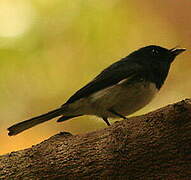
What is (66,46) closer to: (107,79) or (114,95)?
(107,79)

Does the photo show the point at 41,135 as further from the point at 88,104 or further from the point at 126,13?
the point at 126,13

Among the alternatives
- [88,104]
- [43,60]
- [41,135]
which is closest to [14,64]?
[43,60]

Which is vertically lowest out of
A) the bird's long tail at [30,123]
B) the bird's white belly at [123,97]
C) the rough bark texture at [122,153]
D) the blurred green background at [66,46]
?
the rough bark texture at [122,153]

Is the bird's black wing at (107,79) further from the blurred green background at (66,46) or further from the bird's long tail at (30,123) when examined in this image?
the blurred green background at (66,46)

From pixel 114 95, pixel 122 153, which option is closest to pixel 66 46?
pixel 114 95

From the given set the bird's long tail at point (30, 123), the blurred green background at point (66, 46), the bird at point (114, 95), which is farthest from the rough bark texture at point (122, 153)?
the blurred green background at point (66, 46)

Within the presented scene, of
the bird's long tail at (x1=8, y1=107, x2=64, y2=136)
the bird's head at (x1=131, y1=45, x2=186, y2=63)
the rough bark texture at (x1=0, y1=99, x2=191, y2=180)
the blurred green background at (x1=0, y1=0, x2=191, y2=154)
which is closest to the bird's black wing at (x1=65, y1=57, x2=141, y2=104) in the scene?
the bird's long tail at (x1=8, y1=107, x2=64, y2=136)
